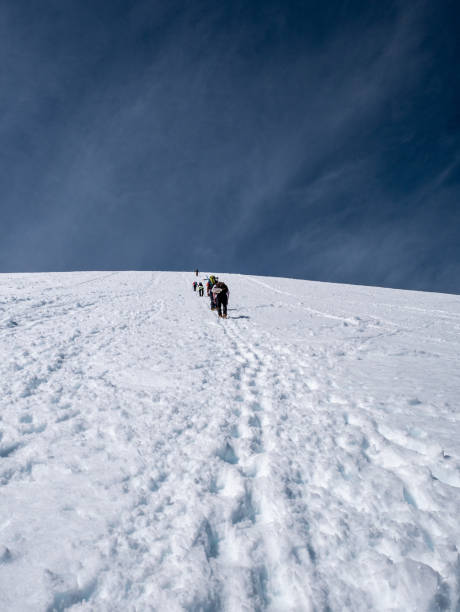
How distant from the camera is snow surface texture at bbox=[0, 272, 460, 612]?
1.96 meters

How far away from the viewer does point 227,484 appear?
2875mm

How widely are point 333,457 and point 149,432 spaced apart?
2278 millimetres

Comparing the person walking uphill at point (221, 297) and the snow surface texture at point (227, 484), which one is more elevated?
the person walking uphill at point (221, 297)

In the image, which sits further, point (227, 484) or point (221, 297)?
point (221, 297)

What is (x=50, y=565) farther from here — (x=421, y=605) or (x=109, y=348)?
(x=109, y=348)

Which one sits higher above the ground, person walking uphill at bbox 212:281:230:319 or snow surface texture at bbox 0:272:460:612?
person walking uphill at bbox 212:281:230:319

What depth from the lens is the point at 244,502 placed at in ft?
8.70

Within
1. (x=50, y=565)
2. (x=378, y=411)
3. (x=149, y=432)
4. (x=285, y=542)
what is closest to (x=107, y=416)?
(x=149, y=432)

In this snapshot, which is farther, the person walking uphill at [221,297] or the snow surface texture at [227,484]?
the person walking uphill at [221,297]

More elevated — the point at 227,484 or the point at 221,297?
the point at 221,297

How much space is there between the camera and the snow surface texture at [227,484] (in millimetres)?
1957

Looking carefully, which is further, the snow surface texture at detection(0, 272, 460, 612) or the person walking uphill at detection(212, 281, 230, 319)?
the person walking uphill at detection(212, 281, 230, 319)

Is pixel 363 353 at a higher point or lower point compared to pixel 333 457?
higher

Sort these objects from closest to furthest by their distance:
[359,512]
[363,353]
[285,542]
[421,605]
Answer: [421,605] < [285,542] < [359,512] < [363,353]
